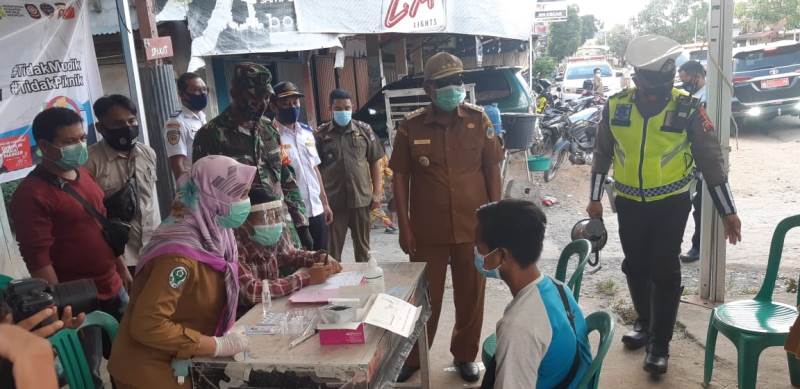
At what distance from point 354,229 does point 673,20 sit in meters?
33.4

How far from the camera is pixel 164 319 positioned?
186 centimetres

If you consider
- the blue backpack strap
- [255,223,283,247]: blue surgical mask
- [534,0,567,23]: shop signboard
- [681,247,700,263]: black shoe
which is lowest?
[681,247,700,263]: black shoe

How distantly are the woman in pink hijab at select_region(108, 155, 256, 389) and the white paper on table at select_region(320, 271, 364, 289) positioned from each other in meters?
0.53

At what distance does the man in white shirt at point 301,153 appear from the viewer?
397cm

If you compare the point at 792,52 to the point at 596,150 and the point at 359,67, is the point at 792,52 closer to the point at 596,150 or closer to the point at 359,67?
the point at 359,67

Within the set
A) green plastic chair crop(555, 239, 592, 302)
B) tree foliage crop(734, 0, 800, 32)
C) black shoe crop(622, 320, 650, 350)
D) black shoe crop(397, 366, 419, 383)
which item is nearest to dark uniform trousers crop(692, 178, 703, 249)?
black shoe crop(622, 320, 650, 350)

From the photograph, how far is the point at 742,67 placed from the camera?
10.5 meters

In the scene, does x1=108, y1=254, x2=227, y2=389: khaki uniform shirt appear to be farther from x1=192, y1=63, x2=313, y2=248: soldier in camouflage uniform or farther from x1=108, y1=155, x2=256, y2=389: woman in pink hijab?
x1=192, y1=63, x2=313, y2=248: soldier in camouflage uniform

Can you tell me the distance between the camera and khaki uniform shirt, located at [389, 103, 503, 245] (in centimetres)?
324

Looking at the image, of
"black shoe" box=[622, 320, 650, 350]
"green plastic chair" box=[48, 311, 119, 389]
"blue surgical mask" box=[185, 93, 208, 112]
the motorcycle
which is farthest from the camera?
the motorcycle

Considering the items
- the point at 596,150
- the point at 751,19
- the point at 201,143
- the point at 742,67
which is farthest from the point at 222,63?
the point at 751,19

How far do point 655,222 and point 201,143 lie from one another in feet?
8.25

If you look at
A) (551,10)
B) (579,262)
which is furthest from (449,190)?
(551,10)

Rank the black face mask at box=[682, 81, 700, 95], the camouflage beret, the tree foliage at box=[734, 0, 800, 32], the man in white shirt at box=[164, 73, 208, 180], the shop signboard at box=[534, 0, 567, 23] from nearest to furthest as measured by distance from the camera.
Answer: the camouflage beret, the man in white shirt at box=[164, 73, 208, 180], the black face mask at box=[682, 81, 700, 95], the shop signboard at box=[534, 0, 567, 23], the tree foliage at box=[734, 0, 800, 32]
